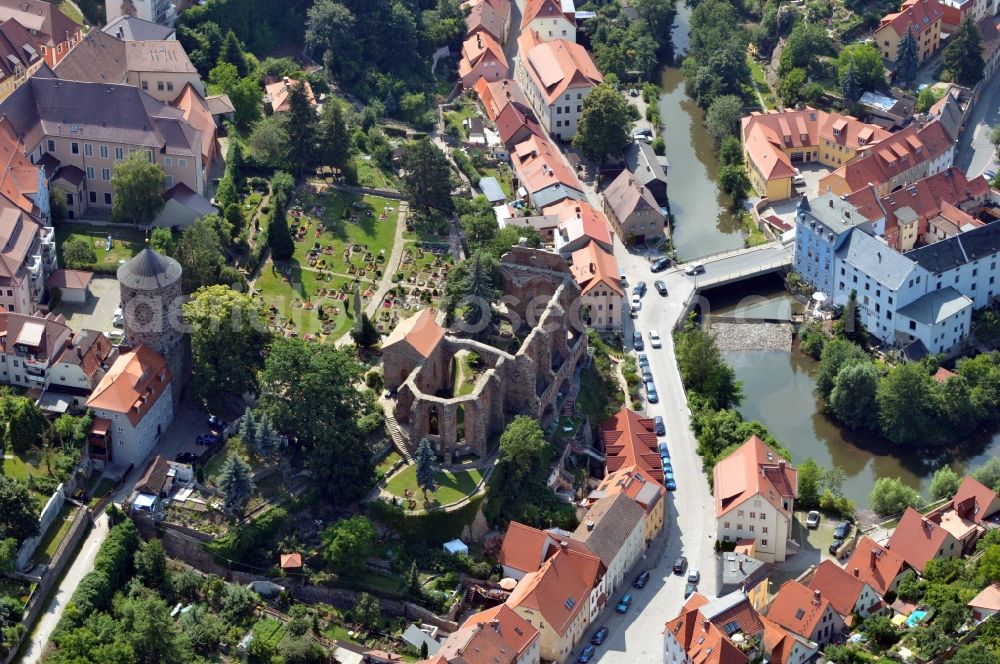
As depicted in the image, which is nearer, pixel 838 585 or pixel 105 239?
pixel 838 585

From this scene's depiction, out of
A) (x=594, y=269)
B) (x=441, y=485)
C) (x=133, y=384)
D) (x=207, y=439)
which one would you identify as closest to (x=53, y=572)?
(x=133, y=384)

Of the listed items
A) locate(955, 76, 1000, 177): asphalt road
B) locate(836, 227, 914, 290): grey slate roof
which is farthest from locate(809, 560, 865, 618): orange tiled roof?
locate(955, 76, 1000, 177): asphalt road

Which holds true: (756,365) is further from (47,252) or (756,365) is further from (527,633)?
(47,252)

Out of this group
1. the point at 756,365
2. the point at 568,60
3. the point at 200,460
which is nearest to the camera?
the point at 200,460

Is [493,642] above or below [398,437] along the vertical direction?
below

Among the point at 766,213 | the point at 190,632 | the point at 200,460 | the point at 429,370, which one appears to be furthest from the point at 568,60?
the point at 190,632

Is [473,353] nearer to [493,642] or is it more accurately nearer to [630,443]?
[630,443]

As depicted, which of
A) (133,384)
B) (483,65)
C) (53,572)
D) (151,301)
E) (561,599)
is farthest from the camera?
(483,65)

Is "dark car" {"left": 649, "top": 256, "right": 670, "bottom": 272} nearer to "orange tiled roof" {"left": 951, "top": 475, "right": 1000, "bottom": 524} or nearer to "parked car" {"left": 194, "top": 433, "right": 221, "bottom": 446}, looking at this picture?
"orange tiled roof" {"left": 951, "top": 475, "right": 1000, "bottom": 524}
